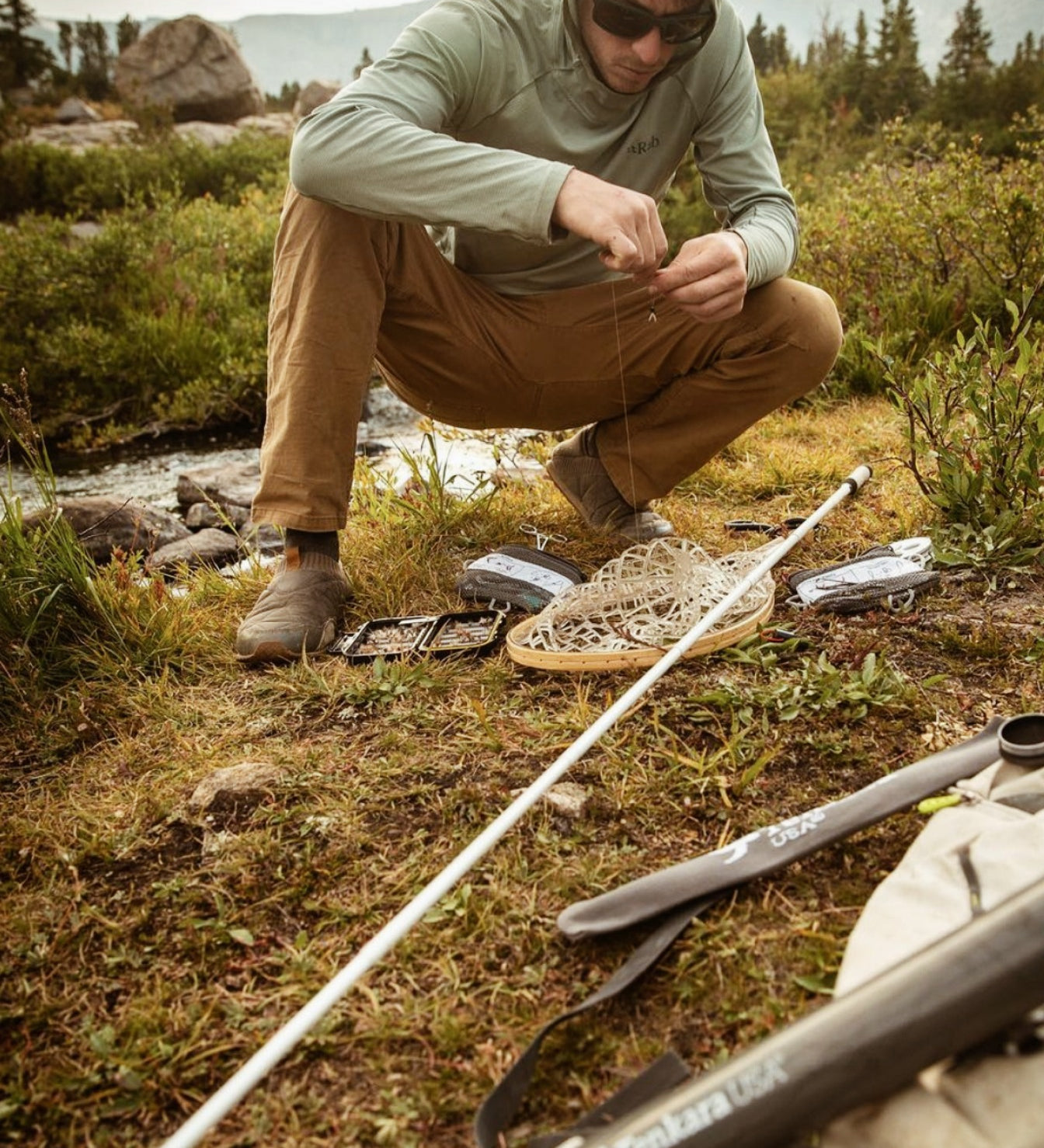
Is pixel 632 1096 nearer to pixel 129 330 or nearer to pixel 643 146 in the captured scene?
pixel 643 146

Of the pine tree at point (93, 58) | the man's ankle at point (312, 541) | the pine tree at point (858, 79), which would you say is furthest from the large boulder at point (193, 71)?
the man's ankle at point (312, 541)

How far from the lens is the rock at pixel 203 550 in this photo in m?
4.65

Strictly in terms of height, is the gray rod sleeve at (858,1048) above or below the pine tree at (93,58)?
below

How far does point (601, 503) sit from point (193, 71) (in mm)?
30513

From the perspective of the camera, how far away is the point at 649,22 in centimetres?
261

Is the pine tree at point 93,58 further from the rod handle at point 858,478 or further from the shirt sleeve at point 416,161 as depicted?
the rod handle at point 858,478

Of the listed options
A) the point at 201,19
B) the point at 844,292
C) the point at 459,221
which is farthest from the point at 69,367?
the point at 201,19

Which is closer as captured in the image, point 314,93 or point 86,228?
point 86,228

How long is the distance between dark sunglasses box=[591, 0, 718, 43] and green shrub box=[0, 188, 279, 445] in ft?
19.1

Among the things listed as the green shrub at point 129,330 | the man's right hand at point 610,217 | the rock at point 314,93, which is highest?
the rock at point 314,93

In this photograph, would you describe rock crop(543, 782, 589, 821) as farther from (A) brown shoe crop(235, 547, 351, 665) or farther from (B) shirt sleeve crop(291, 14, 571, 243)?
(B) shirt sleeve crop(291, 14, 571, 243)

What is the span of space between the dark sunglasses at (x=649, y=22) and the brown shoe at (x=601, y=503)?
134cm

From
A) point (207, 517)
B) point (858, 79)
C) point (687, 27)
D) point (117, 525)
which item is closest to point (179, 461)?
point (207, 517)

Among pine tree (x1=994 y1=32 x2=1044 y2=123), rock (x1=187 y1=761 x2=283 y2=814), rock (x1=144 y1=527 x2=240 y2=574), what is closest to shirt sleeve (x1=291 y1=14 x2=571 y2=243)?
rock (x1=187 y1=761 x2=283 y2=814)
